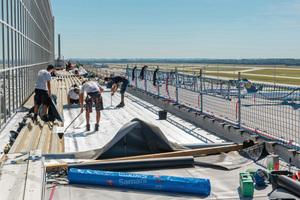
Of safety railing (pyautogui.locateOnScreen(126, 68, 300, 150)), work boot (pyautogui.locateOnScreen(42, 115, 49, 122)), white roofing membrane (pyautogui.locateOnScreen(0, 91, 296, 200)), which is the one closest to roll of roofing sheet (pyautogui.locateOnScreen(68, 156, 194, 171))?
white roofing membrane (pyautogui.locateOnScreen(0, 91, 296, 200))

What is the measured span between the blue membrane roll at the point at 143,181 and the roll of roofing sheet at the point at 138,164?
406mm

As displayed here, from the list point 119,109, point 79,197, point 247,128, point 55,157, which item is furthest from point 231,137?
point 119,109

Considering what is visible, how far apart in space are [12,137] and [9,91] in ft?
8.22

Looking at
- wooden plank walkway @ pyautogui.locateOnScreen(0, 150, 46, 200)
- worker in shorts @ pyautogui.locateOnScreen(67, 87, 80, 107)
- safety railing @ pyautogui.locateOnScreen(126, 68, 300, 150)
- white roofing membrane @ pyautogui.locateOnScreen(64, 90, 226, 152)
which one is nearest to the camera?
wooden plank walkway @ pyautogui.locateOnScreen(0, 150, 46, 200)

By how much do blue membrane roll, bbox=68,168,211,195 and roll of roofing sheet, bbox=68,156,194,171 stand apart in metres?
0.41

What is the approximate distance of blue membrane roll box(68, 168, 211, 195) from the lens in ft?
15.8

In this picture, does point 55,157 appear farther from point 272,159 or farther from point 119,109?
point 119,109

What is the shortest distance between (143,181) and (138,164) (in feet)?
2.85

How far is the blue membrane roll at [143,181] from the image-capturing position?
4.80 metres

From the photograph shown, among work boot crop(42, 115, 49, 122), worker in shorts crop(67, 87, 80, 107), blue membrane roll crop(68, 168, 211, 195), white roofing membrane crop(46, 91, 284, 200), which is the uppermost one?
worker in shorts crop(67, 87, 80, 107)

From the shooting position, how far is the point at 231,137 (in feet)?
29.6

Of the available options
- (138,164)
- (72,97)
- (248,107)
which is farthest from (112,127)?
(248,107)

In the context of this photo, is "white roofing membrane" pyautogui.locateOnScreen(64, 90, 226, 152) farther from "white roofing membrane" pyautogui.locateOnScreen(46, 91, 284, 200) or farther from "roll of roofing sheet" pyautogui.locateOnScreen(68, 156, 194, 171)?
"roll of roofing sheet" pyautogui.locateOnScreen(68, 156, 194, 171)

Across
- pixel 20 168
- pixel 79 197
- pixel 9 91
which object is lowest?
pixel 79 197
